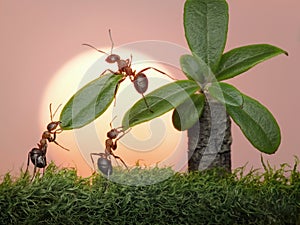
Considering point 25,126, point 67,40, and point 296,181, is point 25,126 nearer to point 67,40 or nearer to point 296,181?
point 67,40

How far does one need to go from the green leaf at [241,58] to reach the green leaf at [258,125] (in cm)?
6

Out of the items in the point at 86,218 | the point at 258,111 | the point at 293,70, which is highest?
the point at 293,70

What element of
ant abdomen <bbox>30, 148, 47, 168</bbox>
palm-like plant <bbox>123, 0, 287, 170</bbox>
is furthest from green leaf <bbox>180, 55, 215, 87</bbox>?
ant abdomen <bbox>30, 148, 47, 168</bbox>

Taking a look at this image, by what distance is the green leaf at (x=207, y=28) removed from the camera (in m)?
0.95

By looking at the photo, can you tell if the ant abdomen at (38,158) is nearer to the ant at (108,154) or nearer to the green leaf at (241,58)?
the ant at (108,154)

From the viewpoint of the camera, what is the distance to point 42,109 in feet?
3.69

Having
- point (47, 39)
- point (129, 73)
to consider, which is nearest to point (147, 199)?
point (129, 73)

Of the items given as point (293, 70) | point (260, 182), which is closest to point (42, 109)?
point (260, 182)

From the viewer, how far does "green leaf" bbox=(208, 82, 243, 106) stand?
0.89 m

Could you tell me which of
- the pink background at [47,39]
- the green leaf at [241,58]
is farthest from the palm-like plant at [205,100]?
the pink background at [47,39]

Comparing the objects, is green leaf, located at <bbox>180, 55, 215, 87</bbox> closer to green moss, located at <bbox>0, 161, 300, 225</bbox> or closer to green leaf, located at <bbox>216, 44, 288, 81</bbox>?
green leaf, located at <bbox>216, 44, 288, 81</bbox>

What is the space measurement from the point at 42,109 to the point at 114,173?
27 centimetres

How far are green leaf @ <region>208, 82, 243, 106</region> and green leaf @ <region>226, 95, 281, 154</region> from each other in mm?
33

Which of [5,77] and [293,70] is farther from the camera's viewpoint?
[293,70]
